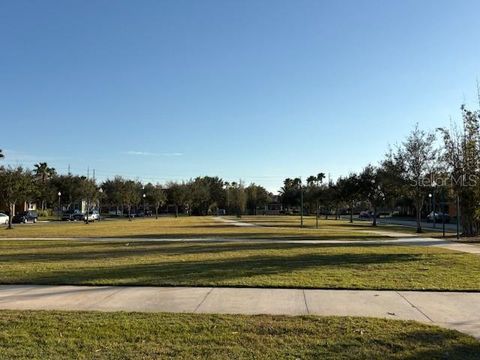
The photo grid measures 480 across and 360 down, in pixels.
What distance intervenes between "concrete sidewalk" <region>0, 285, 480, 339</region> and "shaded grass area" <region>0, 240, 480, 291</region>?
73 cm

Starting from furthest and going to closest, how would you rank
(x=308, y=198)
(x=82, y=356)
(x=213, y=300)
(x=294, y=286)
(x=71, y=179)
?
(x=71, y=179) < (x=308, y=198) < (x=294, y=286) < (x=213, y=300) < (x=82, y=356)

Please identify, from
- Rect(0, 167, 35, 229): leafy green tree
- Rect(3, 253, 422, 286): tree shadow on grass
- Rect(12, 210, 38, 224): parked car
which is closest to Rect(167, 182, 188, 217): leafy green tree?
Rect(12, 210, 38, 224): parked car

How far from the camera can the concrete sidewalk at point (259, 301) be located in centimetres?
878

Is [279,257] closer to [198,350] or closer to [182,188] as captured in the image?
[198,350]

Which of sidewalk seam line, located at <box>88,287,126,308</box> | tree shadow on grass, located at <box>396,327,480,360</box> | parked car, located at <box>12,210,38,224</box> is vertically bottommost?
tree shadow on grass, located at <box>396,327,480,360</box>

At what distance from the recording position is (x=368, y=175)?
183 ft

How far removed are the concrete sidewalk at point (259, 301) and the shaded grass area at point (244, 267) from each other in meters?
0.73

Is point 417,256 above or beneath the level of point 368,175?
beneath

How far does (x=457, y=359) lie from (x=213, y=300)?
464 centimetres

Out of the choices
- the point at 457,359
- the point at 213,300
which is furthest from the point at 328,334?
the point at 213,300

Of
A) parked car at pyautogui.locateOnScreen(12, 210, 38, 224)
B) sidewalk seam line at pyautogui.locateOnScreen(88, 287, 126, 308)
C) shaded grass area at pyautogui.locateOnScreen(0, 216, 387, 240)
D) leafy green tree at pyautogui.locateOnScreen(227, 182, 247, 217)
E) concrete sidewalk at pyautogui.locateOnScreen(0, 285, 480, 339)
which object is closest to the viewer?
concrete sidewalk at pyautogui.locateOnScreen(0, 285, 480, 339)

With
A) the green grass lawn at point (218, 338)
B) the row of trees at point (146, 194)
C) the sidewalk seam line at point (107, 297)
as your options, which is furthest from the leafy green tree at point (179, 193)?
the green grass lawn at point (218, 338)

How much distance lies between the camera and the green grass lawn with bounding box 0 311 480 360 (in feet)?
20.7

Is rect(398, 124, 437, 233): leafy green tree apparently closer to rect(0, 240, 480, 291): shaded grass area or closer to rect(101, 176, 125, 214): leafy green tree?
rect(0, 240, 480, 291): shaded grass area
